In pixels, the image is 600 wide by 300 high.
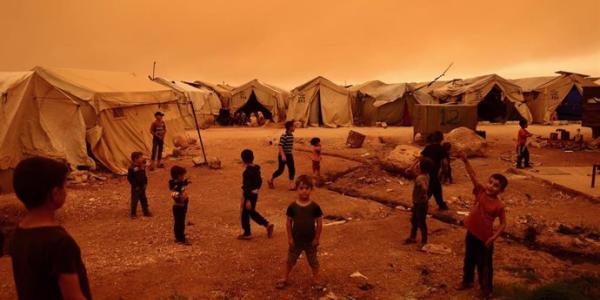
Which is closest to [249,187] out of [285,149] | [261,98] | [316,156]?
[285,149]

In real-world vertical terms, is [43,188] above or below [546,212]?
above

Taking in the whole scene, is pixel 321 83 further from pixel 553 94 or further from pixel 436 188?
pixel 436 188

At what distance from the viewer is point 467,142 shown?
13.5 m

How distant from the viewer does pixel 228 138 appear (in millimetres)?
18750

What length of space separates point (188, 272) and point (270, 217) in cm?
276

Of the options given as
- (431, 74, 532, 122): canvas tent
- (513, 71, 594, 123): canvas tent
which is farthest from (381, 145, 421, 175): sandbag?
(513, 71, 594, 123): canvas tent

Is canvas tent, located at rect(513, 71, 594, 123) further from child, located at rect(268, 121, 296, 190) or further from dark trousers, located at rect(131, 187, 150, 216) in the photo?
dark trousers, located at rect(131, 187, 150, 216)

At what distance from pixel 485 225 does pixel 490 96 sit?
76.0ft

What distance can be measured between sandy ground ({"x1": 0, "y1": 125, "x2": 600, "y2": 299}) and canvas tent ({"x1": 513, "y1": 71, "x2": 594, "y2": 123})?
681 inches

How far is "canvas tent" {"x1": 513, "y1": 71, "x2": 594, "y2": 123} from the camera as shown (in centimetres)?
2500

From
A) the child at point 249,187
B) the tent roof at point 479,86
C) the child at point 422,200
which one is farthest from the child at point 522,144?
the tent roof at point 479,86

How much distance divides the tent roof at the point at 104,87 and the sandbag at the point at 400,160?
700 centimetres

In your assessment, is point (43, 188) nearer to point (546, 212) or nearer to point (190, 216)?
point (190, 216)

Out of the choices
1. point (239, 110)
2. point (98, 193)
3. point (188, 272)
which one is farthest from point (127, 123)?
point (239, 110)
